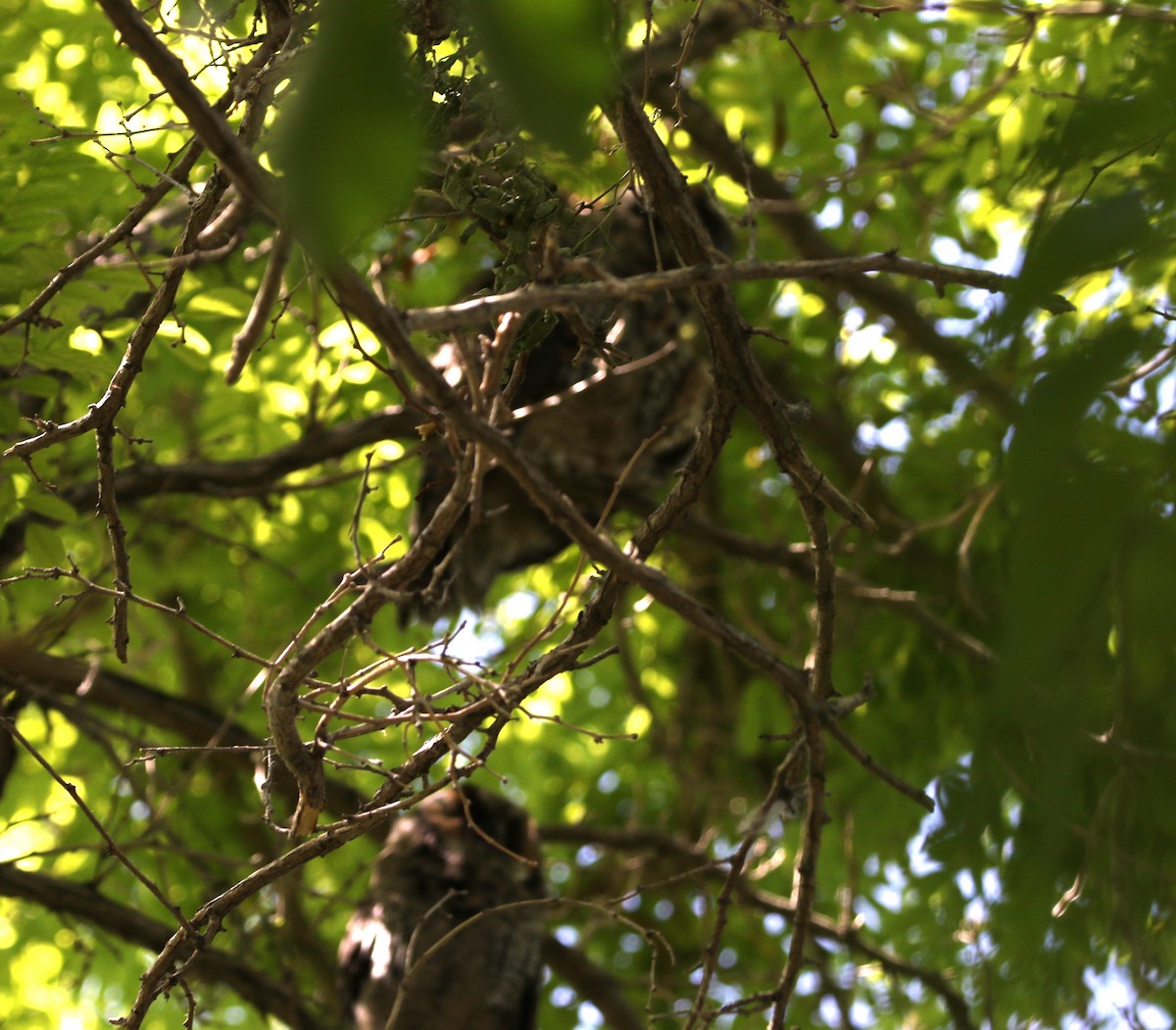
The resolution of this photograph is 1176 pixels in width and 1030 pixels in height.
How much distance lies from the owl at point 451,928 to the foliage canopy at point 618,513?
17 cm

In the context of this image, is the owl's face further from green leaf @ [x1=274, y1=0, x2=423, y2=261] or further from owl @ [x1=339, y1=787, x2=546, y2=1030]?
green leaf @ [x1=274, y1=0, x2=423, y2=261]

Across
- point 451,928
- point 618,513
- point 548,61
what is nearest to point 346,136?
point 548,61

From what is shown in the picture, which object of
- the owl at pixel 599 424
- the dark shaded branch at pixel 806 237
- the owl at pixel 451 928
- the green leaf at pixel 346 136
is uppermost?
the dark shaded branch at pixel 806 237

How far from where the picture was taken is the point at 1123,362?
0.78 meters

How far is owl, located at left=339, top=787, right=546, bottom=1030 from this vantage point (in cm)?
245

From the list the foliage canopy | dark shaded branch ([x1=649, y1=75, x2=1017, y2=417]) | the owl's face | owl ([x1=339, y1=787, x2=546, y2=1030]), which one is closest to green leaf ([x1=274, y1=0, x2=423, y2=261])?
the foliage canopy

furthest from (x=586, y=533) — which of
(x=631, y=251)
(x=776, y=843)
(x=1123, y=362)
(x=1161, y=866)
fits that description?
(x=776, y=843)

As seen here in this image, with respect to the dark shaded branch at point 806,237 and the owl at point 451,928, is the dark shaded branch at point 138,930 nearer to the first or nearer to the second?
the owl at point 451,928

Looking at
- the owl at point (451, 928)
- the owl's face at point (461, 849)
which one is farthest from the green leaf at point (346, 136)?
the owl's face at point (461, 849)

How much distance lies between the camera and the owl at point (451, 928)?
2445 millimetres

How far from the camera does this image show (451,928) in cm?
254

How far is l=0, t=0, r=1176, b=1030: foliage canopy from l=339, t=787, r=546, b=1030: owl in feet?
0.56

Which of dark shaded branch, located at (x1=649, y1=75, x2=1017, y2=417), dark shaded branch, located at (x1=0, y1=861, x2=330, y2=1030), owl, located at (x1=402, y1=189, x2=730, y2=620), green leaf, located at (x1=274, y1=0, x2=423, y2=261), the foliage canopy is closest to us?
green leaf, located at (x1=274, y1=0, x2=423, y2=261)

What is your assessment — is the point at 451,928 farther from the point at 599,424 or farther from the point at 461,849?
the point at 599,424
